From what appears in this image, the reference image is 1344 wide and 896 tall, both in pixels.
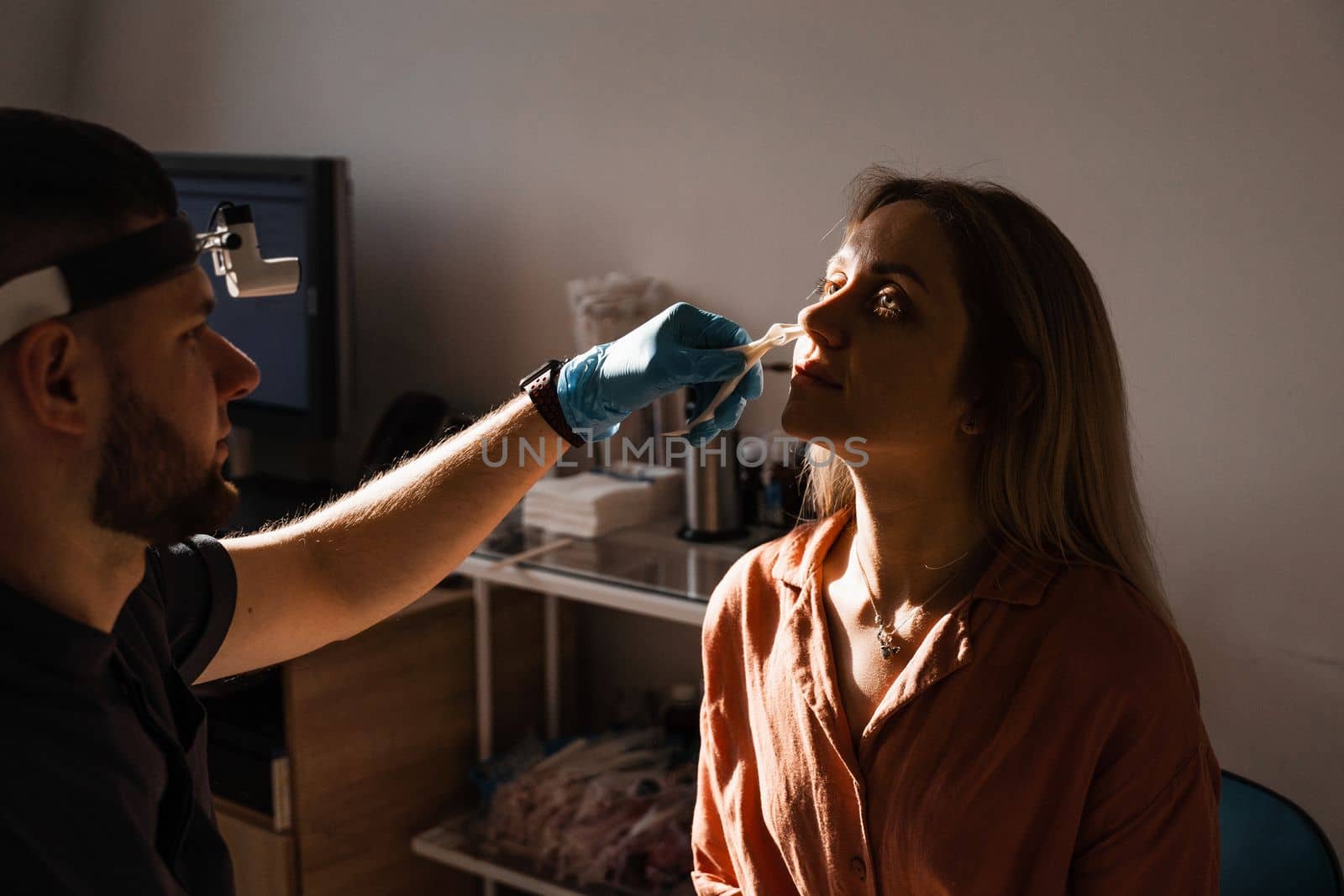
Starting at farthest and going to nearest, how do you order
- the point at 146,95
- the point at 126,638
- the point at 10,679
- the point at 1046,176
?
the point at 146,95, the point at 1046,176, the point at 126,638, the point at 10,679

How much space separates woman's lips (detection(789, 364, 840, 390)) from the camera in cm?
141

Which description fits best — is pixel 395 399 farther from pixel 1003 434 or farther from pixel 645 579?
pixel 1003 434

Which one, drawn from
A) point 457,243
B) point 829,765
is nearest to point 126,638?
point 829,765

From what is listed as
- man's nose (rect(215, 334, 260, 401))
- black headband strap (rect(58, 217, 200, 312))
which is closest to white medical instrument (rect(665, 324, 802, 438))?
man's nose (rect(215, 334, 260, 401))

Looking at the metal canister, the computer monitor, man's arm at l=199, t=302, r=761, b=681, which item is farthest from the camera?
the computer monitor

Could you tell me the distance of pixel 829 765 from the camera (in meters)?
1.34

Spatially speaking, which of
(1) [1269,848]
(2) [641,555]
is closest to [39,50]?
(2) [641,555]

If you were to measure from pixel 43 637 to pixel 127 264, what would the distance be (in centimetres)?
30

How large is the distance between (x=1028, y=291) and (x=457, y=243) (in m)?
1.89

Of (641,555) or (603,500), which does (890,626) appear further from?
(603,500)

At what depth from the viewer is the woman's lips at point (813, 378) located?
55.3 inches

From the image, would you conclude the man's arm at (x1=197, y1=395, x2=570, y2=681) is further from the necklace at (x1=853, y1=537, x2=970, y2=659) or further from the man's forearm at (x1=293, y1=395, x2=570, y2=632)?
the necklace at (x1=853, y1=537, x2=970, y2=659)

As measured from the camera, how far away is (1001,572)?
1344mm

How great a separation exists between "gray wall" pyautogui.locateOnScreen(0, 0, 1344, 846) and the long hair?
75 centimetres
